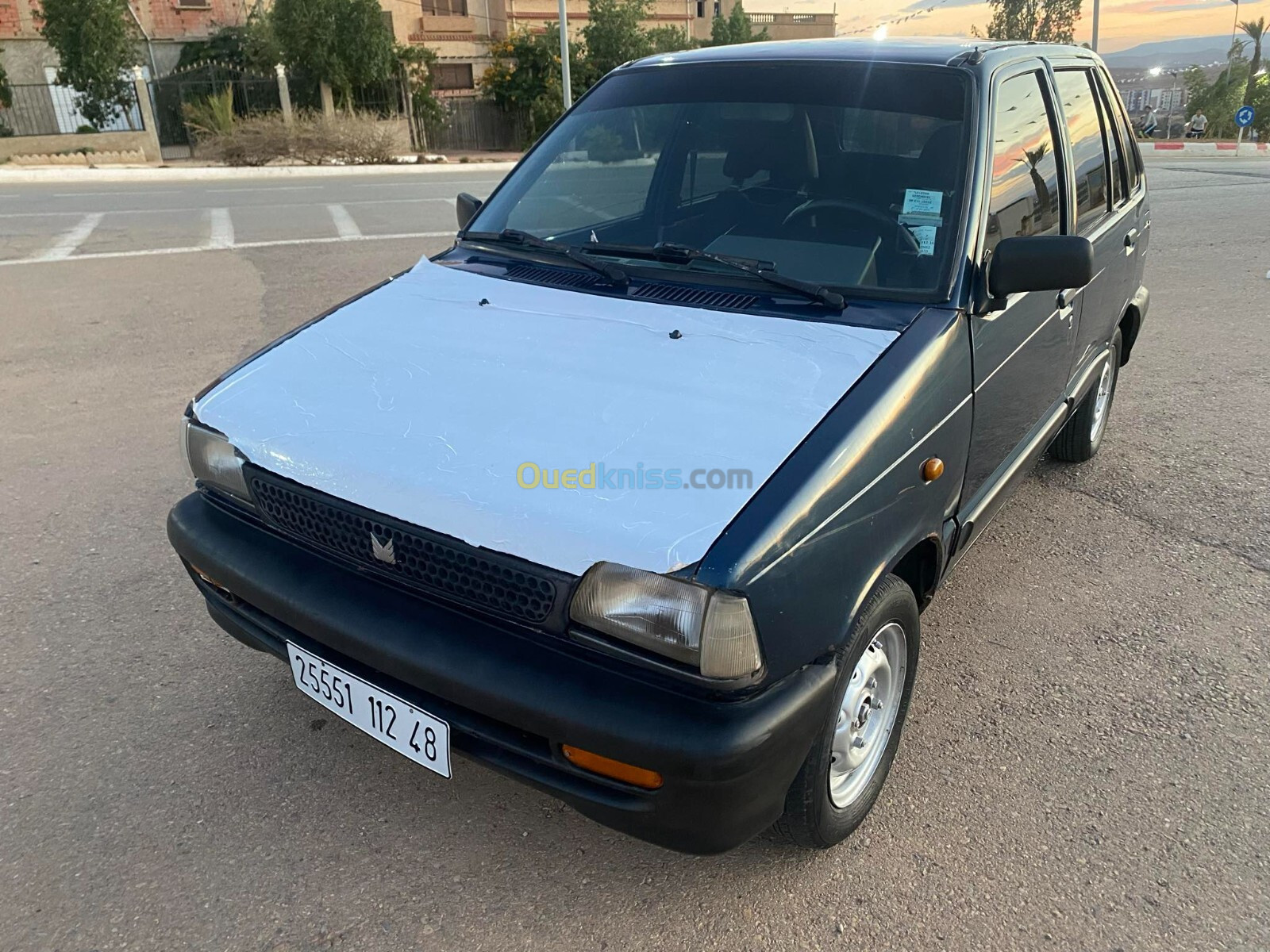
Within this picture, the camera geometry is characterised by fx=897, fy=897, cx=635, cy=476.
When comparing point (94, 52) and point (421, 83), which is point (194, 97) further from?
point (421, 83)

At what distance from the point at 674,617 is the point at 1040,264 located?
57.6 inches

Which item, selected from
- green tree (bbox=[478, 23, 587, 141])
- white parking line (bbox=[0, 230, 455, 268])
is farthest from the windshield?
green tree (bbox=[478, 23, 587, 141])

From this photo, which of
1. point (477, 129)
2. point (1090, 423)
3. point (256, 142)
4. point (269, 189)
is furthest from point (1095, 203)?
point (477, 129)

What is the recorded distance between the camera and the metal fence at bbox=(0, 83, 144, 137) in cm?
2795

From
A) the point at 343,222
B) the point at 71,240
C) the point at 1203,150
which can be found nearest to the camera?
the point at 71,240

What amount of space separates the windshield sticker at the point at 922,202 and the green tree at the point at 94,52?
102 ft

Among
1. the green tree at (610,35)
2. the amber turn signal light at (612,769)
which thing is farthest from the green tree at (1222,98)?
the amber turn signal light at (612,769)

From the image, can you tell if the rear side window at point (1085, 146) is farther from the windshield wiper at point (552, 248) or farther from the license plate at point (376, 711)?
the license plate at point (376, 711)

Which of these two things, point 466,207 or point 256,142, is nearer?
point 466,207

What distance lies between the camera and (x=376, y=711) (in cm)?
209

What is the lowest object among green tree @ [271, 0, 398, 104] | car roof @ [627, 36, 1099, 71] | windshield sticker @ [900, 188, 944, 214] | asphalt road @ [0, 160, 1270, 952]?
asphalt road @ [0, 160, 1270, 952]

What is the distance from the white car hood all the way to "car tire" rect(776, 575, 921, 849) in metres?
0.50

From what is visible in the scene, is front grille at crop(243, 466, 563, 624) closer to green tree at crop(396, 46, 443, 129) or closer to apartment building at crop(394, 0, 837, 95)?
green tree at crop(396, 46, 443, 129)

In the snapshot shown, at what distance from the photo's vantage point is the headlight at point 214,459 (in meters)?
2.35
